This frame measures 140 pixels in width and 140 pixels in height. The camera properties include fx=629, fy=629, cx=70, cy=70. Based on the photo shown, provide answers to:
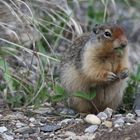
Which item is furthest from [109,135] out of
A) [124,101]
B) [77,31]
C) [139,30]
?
[139,30]

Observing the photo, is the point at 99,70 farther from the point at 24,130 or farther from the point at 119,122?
the point at 24,130

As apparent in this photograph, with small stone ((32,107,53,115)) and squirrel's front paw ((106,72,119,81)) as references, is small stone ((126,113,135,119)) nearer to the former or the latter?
squirrel's front paw ((106,72,119,81))

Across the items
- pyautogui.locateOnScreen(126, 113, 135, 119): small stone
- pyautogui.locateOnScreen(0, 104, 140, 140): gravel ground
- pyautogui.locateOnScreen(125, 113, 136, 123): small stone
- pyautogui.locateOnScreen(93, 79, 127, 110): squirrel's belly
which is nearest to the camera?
pyautogui.locateOnScreen(0, 104, 140, 140): gravel ground

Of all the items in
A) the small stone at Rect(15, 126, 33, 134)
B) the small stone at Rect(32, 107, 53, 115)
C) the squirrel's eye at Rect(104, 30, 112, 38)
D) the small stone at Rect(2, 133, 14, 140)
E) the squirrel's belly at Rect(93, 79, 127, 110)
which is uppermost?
the squirrel's eye at Rect(104, 30, 112, 38)

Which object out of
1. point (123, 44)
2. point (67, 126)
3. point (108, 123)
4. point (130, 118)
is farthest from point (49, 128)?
point (123, 44)

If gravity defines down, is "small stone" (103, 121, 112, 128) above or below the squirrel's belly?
below

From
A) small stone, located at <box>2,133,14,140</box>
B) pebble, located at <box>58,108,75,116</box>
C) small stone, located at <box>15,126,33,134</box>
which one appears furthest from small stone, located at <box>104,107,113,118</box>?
small stone, located at <box>2,133,14,140</box>

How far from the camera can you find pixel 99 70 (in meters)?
5.52

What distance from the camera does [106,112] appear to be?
5.34 metres

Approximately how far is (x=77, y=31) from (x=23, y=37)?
0.68 meters

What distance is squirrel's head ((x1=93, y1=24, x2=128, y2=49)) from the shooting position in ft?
17.3

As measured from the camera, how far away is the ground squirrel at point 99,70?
5453mm

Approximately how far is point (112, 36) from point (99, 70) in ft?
1.15

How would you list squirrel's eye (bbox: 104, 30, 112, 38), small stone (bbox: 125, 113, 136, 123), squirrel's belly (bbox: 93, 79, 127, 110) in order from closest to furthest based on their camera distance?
small stone (bbox: 125, 113, 136, 123) < squirrel's eye (bbox: 104, 30, 112, 38) < squirrel's belly (bbox: 93, 79, 127, 110)
